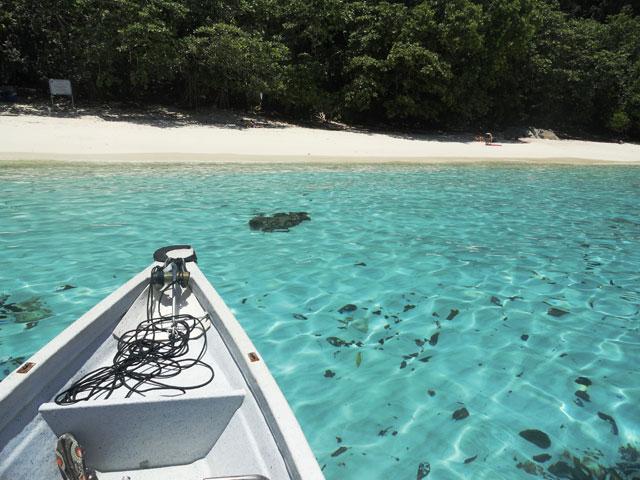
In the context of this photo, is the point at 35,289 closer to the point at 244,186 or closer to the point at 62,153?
the point at 244,186

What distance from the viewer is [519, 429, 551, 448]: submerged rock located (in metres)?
3.18

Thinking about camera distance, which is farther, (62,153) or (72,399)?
(62,153)

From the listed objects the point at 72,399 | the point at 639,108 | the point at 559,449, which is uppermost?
the point at 639,108

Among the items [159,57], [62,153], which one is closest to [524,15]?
[159,57]

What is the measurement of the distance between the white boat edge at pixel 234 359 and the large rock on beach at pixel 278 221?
14.4 ft

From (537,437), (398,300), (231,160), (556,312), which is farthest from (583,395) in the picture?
(231,160)

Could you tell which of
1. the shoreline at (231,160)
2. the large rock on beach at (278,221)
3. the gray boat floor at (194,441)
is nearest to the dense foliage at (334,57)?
the shoreline at (231,160)

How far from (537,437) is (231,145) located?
612 inches

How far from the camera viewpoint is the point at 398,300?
17.5 ft

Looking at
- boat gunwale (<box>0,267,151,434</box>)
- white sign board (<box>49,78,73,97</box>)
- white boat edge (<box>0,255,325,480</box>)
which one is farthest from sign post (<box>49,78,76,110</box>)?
white boat edge (<box>0,255,325,480</box>)

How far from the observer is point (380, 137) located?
2198 centimetres

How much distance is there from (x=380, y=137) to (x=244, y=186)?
12342 mm

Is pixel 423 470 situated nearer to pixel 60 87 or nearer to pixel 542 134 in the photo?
pixel 60 87

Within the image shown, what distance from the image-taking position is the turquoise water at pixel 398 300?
129 inches
